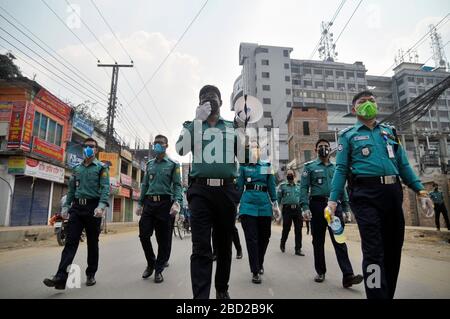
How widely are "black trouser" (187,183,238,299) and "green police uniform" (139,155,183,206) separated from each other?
197 centimetres

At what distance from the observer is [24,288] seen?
13.3 feet

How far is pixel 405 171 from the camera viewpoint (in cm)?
317

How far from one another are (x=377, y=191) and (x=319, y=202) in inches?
81.7

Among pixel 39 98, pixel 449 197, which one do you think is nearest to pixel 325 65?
pixel 449 197

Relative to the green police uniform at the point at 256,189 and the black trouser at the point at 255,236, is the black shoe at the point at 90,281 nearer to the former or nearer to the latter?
the black trouser at the point at 255,236

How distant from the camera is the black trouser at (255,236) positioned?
4.57 meters

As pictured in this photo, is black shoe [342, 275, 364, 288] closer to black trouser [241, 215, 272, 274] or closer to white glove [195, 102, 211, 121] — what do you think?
black trouser [241, 215, 272, 274]

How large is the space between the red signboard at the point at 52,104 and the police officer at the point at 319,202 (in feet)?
54.9

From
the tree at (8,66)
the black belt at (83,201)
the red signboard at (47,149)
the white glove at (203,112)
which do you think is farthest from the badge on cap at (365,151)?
the tree at (8,66)

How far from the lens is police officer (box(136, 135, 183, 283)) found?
4.84 meters

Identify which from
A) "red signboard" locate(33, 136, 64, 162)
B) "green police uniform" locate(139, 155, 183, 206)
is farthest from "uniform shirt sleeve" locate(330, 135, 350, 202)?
"red signboard" locate(33, 136, 64, 162)

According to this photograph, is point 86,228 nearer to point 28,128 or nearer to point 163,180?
point 163,180

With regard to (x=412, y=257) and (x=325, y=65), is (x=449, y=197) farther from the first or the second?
(x=325, y=65)
